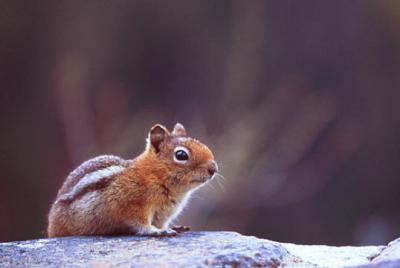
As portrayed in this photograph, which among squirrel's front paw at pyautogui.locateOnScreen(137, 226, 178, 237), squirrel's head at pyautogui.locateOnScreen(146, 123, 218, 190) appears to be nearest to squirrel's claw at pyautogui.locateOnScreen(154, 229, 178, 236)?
squirrel's front paw at pyautogui.locateOnScreen(137, 226, 178, 237)

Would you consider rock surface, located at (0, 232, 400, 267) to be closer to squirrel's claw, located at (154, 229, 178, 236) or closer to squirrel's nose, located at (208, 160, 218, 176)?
squirrel's claw, located at (154, 229, 178, 236)

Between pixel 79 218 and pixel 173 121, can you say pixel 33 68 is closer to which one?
pixel 173 121

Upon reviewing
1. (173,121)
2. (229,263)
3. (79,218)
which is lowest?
(229,263)

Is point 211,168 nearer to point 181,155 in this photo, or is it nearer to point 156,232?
point 181,155

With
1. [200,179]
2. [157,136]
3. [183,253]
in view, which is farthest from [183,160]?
[183,253]

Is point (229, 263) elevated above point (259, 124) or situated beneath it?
situated beneath

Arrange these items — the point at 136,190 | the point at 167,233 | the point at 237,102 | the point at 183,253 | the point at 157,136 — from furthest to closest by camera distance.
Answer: the point at 237,102 < the point at 157,136 < the point at 136,190 < the point at 167,233 < the point at 183,253

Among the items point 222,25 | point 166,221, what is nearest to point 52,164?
point 222,25
